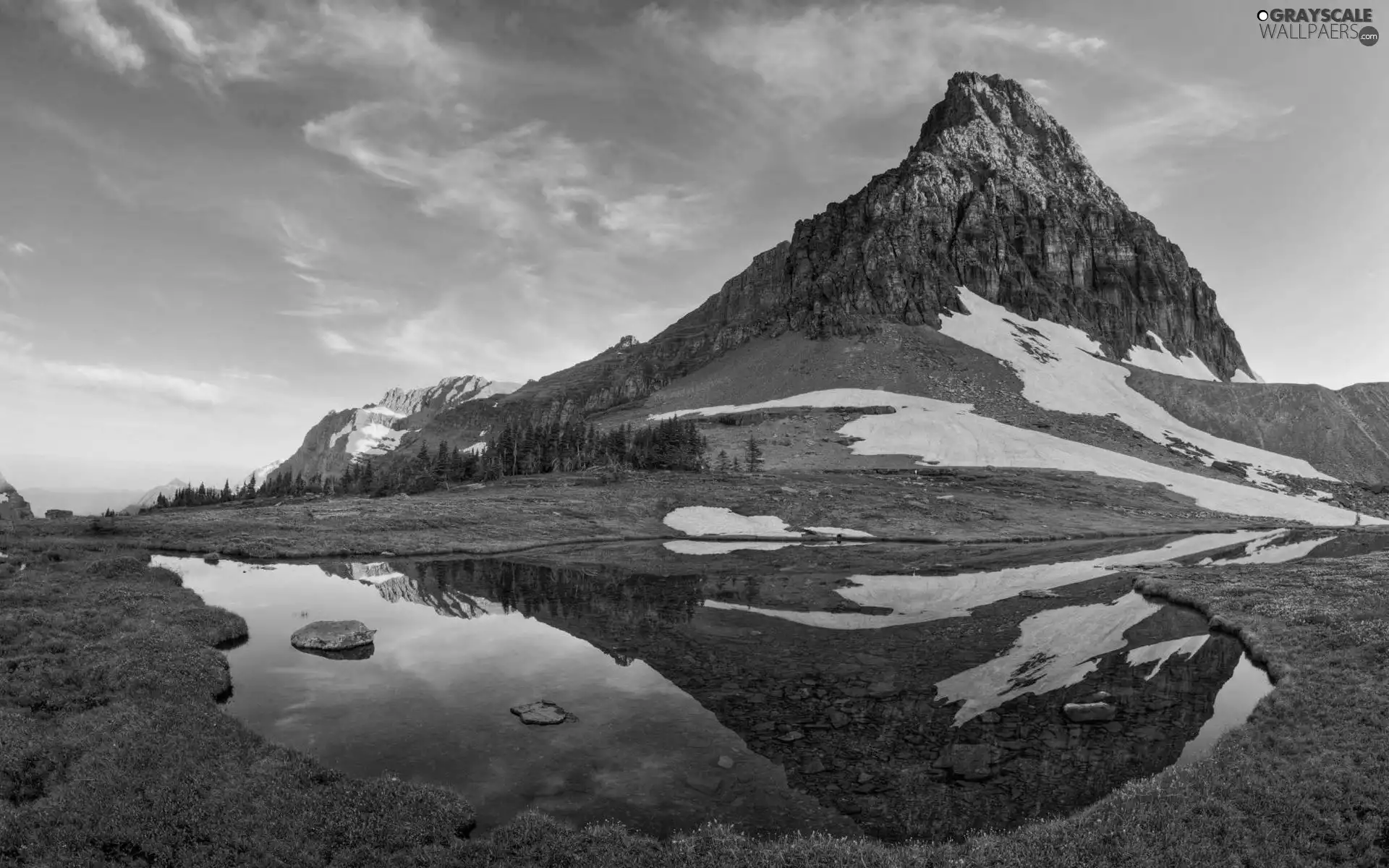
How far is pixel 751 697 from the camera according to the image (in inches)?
826

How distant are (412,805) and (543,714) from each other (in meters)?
6.13

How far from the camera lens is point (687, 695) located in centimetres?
2108

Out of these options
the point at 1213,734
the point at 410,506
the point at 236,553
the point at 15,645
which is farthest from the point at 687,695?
the point at 410,506

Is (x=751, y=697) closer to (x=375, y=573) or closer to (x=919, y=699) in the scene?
(x=919, y=699)

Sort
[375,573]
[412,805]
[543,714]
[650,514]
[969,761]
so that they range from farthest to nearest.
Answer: [650,514]
[375,573]
[543,714]
[969,761]
[412,805]

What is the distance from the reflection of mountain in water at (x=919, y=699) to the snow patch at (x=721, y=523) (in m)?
37.0

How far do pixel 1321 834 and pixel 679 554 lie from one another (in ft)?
159

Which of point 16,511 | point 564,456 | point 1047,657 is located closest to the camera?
point 1047,657

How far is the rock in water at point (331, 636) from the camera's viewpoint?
26156mm

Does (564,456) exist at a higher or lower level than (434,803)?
higher

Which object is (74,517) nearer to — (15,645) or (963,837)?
(15,645)

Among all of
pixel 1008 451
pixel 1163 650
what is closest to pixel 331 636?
pixel 1163 650

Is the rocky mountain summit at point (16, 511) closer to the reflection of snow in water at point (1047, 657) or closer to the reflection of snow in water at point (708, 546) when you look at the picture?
the reflection of snow in water at point (708, 546)

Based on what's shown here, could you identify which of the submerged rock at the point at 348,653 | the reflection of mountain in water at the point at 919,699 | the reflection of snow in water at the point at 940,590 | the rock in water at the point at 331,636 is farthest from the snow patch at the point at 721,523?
the submerged rock at the point at 348,653
